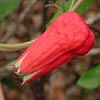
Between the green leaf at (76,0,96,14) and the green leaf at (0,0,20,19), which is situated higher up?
the green leaf at (0,0,20,19)

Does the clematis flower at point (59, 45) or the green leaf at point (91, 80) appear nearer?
the clematis flower at point (59, 45)

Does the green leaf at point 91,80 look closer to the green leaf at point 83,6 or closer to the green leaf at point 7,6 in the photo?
the green leaf at point 83,6

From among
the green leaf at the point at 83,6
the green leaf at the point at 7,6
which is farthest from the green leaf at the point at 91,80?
the green leaf at the point at 7,6

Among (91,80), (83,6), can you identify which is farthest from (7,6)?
(91,80)

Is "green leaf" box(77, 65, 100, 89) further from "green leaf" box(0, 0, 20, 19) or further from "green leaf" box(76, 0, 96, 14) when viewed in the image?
"green leaf" box(0, 0, 20, 19)

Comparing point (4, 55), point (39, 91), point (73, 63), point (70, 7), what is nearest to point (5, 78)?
point (39, 91)

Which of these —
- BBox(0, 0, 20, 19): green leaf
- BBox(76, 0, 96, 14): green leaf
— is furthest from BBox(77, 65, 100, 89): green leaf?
BBox(0, 0, 20, 19): green leaf
